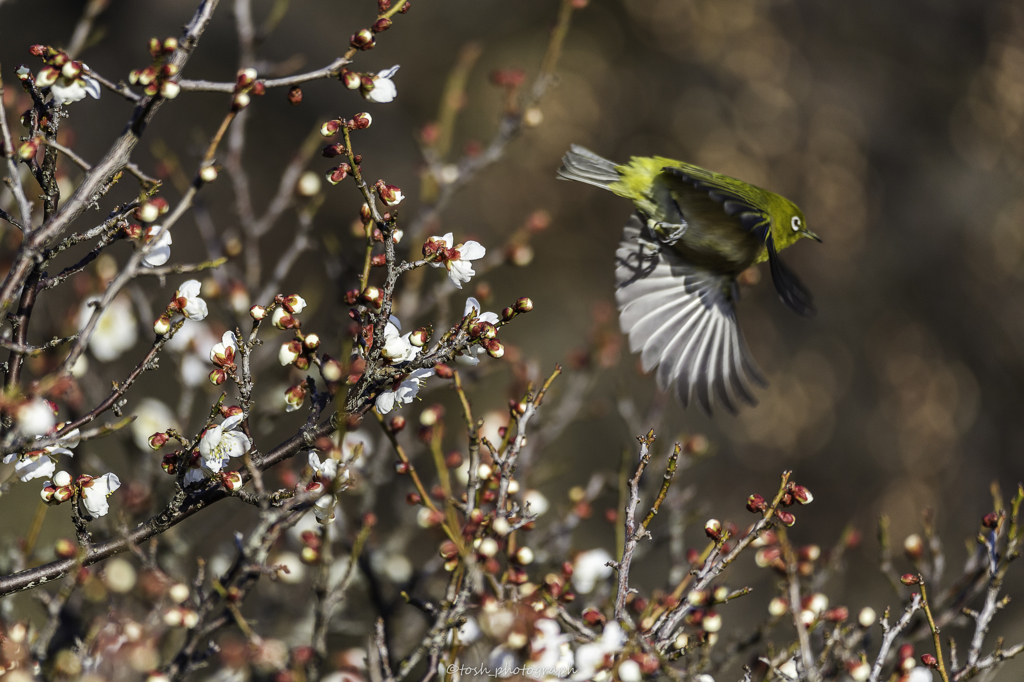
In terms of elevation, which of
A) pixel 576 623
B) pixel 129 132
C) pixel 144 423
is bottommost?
pixel 144 423

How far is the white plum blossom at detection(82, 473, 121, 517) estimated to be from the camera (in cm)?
148

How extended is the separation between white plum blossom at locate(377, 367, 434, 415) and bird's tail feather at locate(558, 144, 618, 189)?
1.81 meters

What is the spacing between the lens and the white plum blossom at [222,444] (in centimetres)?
138

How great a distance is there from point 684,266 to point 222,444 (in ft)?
7.43

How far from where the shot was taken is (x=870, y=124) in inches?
265

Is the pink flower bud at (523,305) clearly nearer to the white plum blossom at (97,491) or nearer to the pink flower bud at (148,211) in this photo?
the pink flower bud at (148,211)

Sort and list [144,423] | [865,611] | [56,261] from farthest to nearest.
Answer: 1. [56,261]
2. [144,423]
3. [865,611]

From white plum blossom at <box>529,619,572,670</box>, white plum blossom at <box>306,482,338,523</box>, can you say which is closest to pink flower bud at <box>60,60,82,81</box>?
white plum blossom at <box>306,482,338,523</box>

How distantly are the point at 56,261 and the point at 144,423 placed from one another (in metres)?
1.27

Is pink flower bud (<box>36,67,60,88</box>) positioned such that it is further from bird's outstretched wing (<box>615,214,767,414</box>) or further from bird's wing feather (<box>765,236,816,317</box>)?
bird's outstretched wing (<box>615,214,767,414</box>)

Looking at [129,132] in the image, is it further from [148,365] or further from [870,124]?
[870,124]

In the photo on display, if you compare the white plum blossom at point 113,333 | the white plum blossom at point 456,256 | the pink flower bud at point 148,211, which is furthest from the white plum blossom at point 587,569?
the white plum blossom at point 113,333

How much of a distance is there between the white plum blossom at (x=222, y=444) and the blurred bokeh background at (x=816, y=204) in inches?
134

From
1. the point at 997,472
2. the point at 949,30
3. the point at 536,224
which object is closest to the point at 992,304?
the point at 997,472
